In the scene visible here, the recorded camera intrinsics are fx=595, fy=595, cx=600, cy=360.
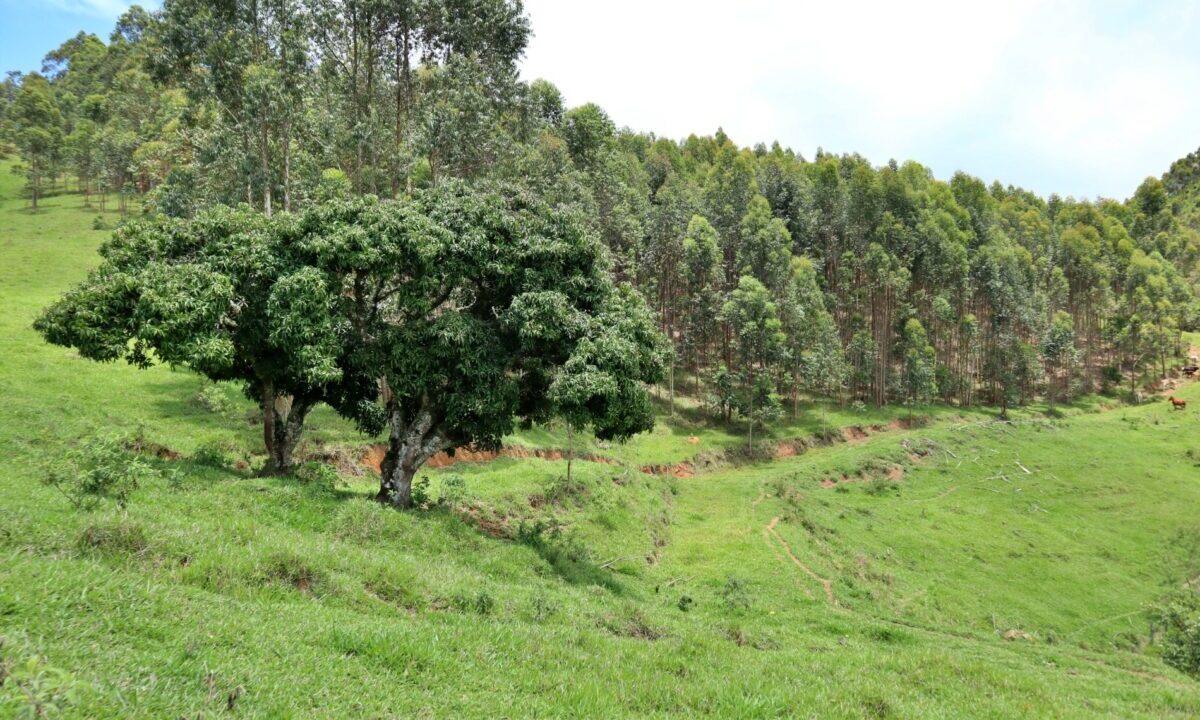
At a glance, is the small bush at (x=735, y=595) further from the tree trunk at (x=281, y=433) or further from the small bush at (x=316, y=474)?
the tree trunk at (x=281, y=433)

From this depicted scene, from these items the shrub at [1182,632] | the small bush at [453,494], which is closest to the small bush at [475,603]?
the small bush at [453,494]

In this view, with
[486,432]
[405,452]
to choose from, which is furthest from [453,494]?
[486,432]

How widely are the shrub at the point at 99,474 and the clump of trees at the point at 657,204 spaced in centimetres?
319

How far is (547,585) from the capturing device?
51.3 feet

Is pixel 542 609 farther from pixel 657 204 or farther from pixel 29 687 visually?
pixel 657 204

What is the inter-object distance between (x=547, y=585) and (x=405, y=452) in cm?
614

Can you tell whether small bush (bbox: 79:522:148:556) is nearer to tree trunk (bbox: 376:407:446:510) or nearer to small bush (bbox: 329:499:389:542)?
small bush (bbox: 329:499:389:542)

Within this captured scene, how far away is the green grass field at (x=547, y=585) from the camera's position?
674cm

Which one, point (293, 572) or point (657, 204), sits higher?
point (657, 204)

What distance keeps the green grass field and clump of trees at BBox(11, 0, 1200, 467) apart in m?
4.92

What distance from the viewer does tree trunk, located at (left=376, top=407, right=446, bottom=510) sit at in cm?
1812

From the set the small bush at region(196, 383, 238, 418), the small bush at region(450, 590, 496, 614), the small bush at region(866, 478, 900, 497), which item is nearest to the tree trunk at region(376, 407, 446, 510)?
the small bush at region(450, 590, 496, 614)

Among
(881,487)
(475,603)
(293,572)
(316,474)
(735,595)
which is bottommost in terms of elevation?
(881,487)

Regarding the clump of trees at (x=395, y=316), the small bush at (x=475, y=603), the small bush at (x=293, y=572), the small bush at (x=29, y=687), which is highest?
the clump of trees at (x=395, y=316)
